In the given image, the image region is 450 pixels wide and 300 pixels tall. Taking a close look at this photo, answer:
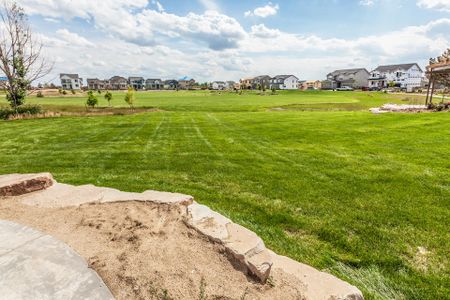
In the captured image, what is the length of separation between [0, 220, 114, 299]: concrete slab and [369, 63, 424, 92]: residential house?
10231 centimetres

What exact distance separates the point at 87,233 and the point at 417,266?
4.04 metres

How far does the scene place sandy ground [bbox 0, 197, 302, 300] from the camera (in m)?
2.52

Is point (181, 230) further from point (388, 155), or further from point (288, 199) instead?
point (388, 155)

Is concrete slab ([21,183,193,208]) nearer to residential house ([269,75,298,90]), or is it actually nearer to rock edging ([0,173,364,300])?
rock edging ([0,173,364,300])

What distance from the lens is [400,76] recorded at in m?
93.8

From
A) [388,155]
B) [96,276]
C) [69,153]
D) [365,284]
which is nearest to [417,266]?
[365,284]

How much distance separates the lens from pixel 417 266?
3.52 m

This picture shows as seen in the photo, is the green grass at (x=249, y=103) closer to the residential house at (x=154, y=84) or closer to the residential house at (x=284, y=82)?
the residential house at (x=284, y=82)

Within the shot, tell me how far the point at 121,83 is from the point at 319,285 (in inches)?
6389

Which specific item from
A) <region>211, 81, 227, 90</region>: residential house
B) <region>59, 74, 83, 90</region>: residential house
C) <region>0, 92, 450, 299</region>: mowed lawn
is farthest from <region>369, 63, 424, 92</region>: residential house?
<region>59, 74, 83, 90</region>: residential house

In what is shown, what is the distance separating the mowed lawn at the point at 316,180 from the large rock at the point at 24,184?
1.61 meters

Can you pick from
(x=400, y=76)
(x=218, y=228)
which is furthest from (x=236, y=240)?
(x=400, y=76)

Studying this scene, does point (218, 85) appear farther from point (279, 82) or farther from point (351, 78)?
point (351, 78)

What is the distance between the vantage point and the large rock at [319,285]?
8.08 ft
